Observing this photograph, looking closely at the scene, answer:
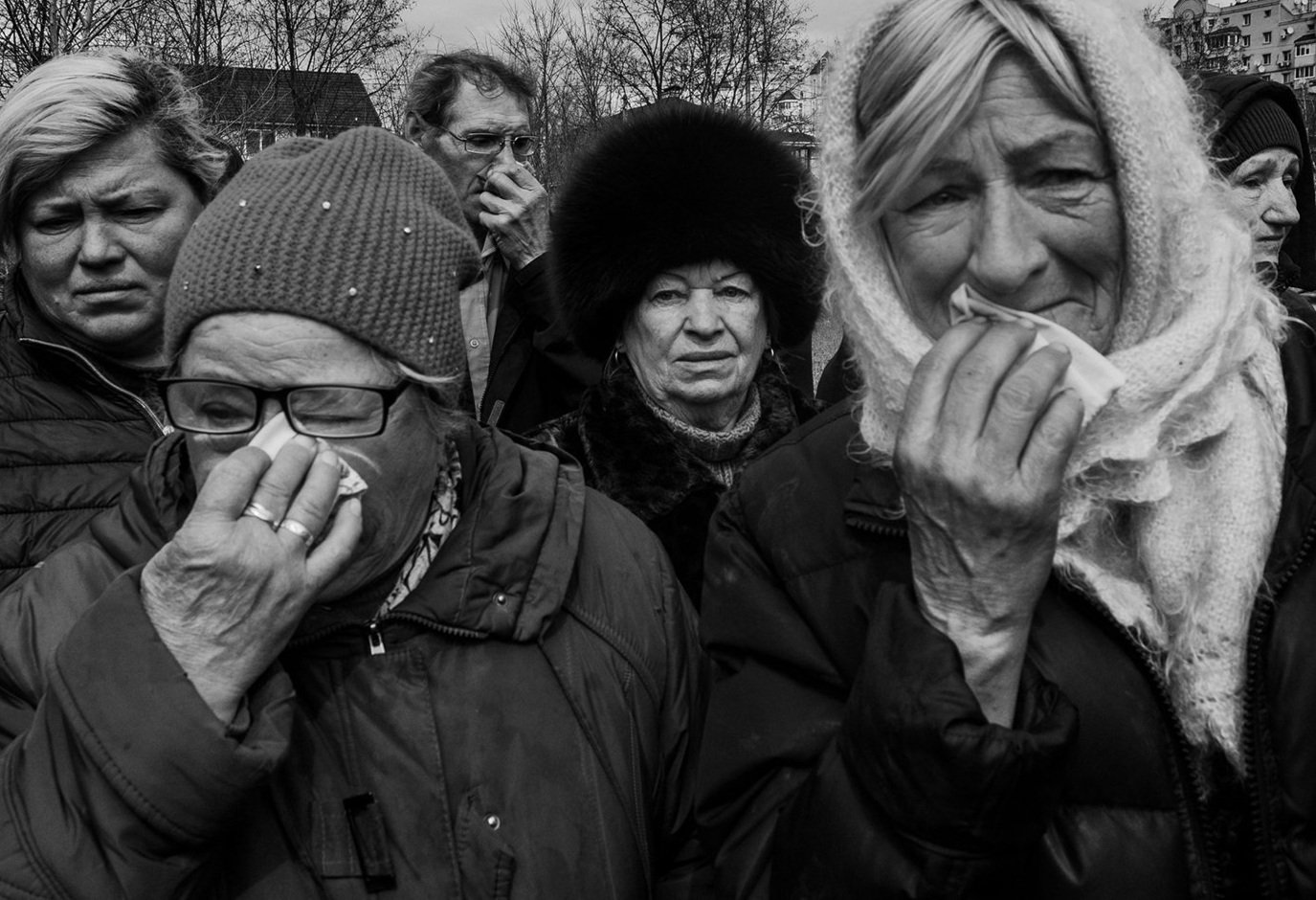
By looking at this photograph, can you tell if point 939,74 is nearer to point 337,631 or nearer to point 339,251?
point 339,251

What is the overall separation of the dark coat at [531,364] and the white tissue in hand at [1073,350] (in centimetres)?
226

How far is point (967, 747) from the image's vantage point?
1.36 meters

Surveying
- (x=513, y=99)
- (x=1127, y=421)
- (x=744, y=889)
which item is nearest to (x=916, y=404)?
(x=1127, y=421)

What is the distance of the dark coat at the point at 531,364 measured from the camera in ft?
12.8

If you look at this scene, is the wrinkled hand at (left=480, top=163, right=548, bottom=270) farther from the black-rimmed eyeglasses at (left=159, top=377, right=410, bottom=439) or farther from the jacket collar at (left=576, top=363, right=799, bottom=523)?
the black-rimmed eyeglasses at (left=159, top=377, right=410, bottom=439)

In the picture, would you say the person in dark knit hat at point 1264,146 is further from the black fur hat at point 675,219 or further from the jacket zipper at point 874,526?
the jacket zipper at point 874,526

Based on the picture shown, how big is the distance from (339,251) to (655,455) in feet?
4.77

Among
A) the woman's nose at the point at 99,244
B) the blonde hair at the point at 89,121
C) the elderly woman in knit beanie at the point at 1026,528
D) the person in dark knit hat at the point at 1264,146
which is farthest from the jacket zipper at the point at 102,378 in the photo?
the person in dark knit hat at the point at 1264,146

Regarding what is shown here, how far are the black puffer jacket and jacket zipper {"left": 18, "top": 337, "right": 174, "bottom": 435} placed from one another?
1543 mm

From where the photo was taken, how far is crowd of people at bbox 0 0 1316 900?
145cm

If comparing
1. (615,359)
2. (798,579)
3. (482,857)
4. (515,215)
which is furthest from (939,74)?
(515,215)

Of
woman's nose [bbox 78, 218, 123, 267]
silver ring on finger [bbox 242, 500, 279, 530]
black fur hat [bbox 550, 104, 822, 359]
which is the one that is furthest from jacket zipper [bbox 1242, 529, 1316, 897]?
woman's nose [bbox 78, 218, 123, 267]

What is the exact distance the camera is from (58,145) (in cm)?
265

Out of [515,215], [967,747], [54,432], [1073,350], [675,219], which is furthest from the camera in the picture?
[515,215]
